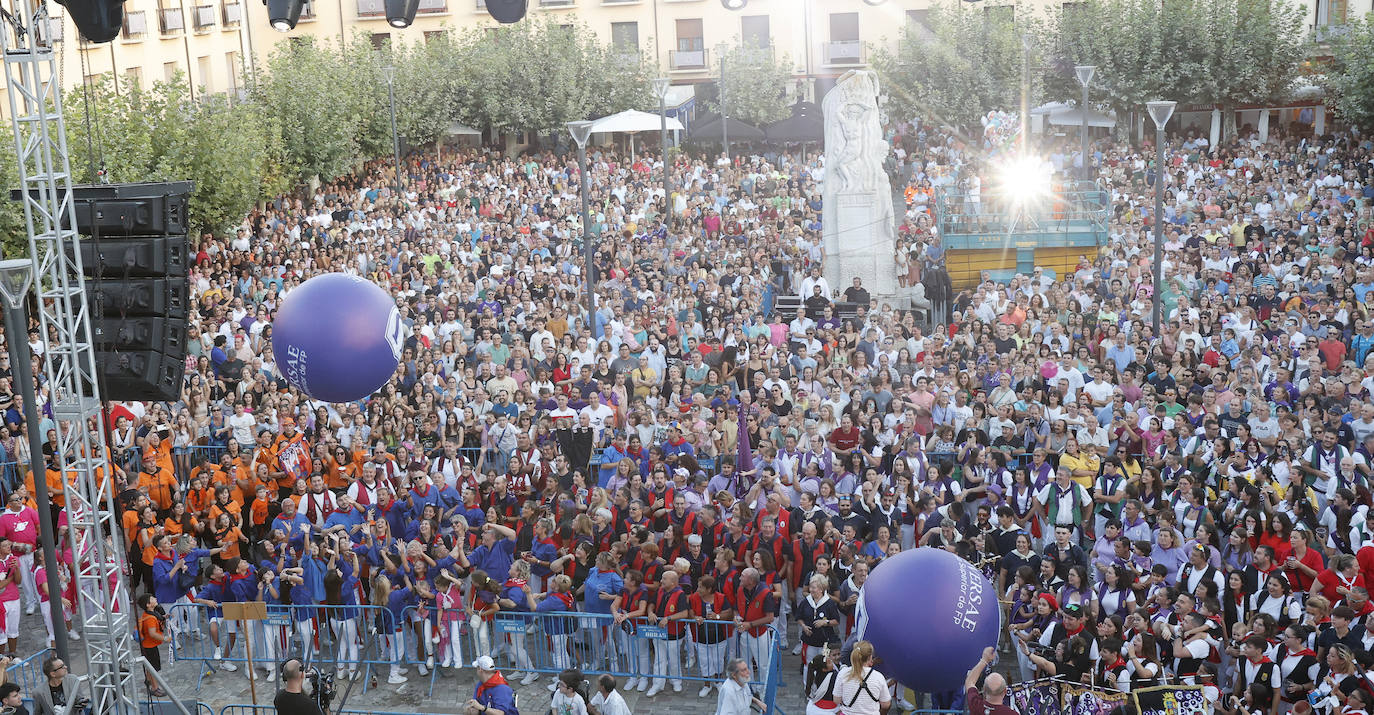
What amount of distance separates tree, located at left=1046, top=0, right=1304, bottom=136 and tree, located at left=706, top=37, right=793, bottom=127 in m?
9.43

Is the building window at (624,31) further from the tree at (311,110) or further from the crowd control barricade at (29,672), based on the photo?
the crowd control barricade at (29,672)

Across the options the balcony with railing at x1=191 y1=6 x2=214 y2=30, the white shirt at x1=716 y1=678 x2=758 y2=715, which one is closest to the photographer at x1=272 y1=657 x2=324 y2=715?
the white shirt at x1=716 y1=678 x2=758 y2=715

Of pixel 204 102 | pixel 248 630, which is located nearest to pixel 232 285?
pixel 204 102

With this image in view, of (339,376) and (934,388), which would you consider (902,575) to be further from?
(934,388)

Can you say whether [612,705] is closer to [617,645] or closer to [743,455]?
[617,645]

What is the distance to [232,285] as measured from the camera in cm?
2011

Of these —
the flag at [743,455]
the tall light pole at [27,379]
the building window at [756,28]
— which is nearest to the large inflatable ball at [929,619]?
the flag at [743,455]

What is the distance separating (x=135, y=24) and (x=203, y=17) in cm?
361

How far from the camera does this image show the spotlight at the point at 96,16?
8672 millimetres

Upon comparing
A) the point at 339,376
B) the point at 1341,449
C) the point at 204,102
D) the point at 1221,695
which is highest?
the point at 204,102

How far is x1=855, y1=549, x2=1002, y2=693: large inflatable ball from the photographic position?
307 inches

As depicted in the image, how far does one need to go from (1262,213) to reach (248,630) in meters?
17.9

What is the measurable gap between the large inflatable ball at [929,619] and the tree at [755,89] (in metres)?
32.3

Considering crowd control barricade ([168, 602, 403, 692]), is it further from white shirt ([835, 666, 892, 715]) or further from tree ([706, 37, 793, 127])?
tree ([706, 37, 793, 127])
